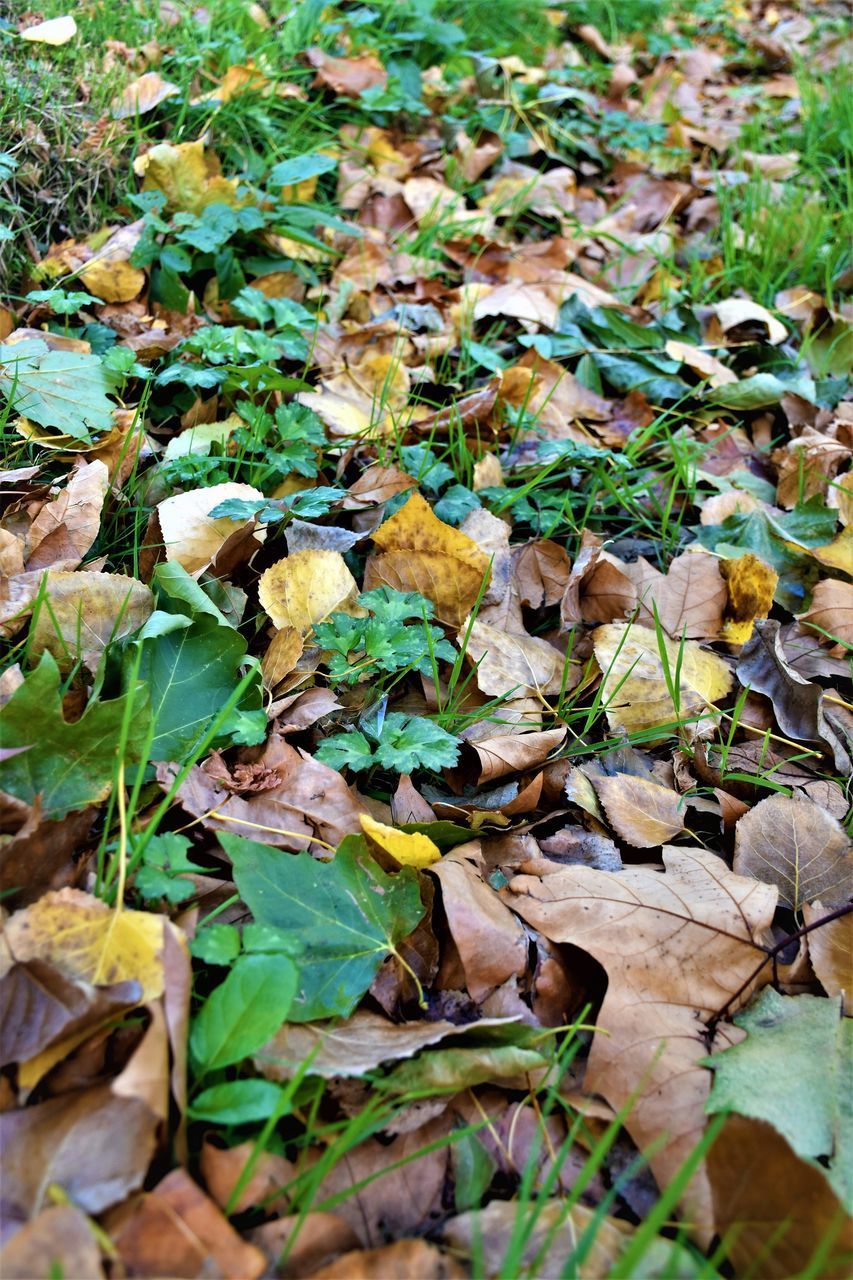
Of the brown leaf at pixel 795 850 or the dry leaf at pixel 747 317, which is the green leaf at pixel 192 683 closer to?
the brown leaf at pixel 795 850

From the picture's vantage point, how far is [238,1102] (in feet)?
2.93

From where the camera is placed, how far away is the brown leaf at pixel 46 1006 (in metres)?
0.89

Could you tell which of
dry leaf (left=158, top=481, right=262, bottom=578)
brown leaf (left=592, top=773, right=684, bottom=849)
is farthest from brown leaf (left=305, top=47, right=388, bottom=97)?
brown leaf (left=592, top=773, right=684, bottom=849)

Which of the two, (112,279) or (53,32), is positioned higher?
(53,32)

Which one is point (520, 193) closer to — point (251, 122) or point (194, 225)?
point (251, 122)

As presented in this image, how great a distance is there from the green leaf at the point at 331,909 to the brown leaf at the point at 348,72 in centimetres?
274

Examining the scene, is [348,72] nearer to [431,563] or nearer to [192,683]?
[431,563]

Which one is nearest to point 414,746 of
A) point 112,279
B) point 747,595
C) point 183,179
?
point 747,595

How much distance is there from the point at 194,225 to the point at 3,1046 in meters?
1.87

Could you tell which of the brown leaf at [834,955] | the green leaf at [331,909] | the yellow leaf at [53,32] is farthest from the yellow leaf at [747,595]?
the yellow leaf at [53,32]

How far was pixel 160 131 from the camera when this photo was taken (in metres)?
2.42

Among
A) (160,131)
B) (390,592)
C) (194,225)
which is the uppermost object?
(160,131)

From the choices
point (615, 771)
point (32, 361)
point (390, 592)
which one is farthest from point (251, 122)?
point (615, 771)

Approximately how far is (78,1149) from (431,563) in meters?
1.03
